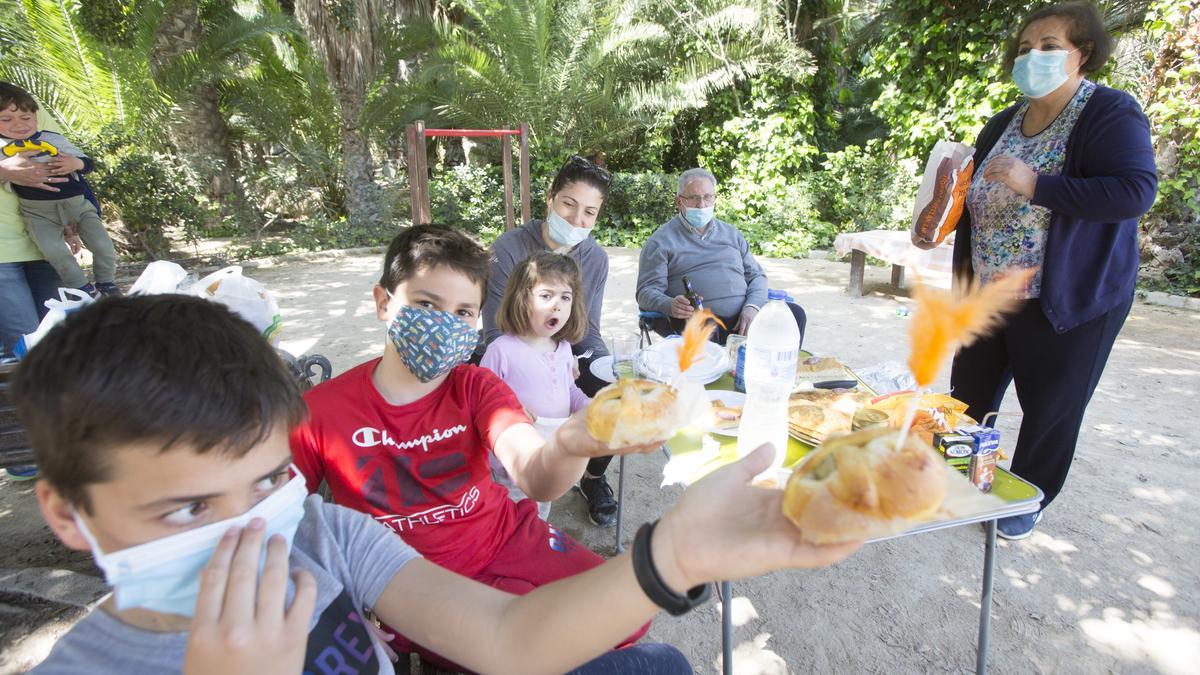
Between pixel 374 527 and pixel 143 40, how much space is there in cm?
1176

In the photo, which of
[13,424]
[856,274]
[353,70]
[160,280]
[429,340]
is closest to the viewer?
[429,340]

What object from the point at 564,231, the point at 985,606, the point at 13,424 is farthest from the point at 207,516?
the point at 564,231

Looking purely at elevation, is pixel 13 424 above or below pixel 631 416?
below

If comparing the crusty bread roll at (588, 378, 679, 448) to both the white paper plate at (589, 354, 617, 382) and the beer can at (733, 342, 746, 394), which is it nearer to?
the beer can at (733, 342, 746, 394)

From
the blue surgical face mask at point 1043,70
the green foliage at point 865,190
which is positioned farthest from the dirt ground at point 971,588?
the green foliage at point 865,190

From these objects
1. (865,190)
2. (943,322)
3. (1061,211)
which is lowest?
(943,322)

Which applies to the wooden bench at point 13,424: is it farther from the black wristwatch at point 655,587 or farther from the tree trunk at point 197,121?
the tree trunk at point 197,121

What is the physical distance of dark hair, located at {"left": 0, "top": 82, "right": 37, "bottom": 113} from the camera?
3.70m

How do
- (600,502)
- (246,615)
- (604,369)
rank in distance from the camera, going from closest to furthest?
Answer: 1. (246,615)
2. (604,369)
3. (600,502)

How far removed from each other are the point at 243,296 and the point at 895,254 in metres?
7.28

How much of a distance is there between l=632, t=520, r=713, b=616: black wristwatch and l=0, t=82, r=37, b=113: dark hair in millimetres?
5125

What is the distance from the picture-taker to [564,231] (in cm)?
355

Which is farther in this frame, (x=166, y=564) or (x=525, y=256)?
(x=525, y=256)

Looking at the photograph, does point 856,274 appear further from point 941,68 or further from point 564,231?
point 564,231
